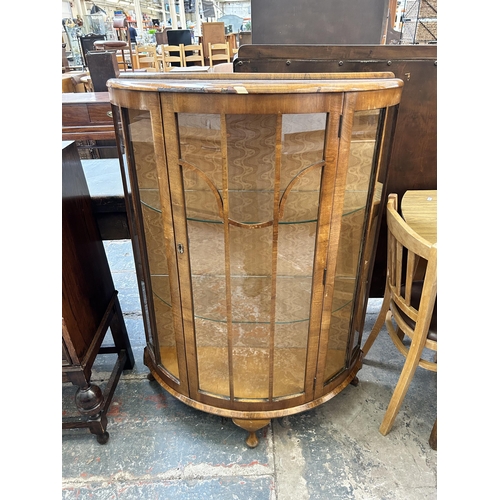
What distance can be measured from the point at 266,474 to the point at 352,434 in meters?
0.33

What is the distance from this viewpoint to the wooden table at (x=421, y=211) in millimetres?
1097

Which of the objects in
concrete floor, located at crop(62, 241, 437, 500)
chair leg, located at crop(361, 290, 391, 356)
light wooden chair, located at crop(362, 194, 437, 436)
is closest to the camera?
light wooden chair, located at crop(362, 194, 437, 436)

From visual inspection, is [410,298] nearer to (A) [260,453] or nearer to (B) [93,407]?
(A) [260,453]

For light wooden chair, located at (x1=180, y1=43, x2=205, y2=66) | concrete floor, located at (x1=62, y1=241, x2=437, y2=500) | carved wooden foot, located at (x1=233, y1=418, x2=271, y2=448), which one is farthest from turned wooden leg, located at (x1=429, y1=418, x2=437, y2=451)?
light wooden chair, located at (x1=180, y1=43, x2=205, y2=66)

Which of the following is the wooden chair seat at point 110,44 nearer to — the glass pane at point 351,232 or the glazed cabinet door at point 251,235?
the glazed cabinet door at point 251,235

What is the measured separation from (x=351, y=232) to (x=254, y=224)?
30cm

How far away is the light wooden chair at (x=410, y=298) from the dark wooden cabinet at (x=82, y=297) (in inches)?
37.6

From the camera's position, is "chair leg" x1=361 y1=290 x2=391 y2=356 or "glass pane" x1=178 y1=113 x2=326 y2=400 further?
"chair leg" x1=361 y1=290 x2=391 y2=356

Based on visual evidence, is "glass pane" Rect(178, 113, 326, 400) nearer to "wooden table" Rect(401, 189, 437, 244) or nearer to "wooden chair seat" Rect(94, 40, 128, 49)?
"wooden table" Rect(401, 189, 437, 244)

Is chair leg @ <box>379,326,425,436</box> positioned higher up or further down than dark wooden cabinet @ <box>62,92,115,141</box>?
further down

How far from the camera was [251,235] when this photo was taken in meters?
0.95

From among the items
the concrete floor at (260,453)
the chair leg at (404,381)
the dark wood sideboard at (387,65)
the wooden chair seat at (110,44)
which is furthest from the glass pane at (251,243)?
the wooden chair seat at (110,44)

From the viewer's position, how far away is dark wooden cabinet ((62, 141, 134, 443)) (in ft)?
3.36
